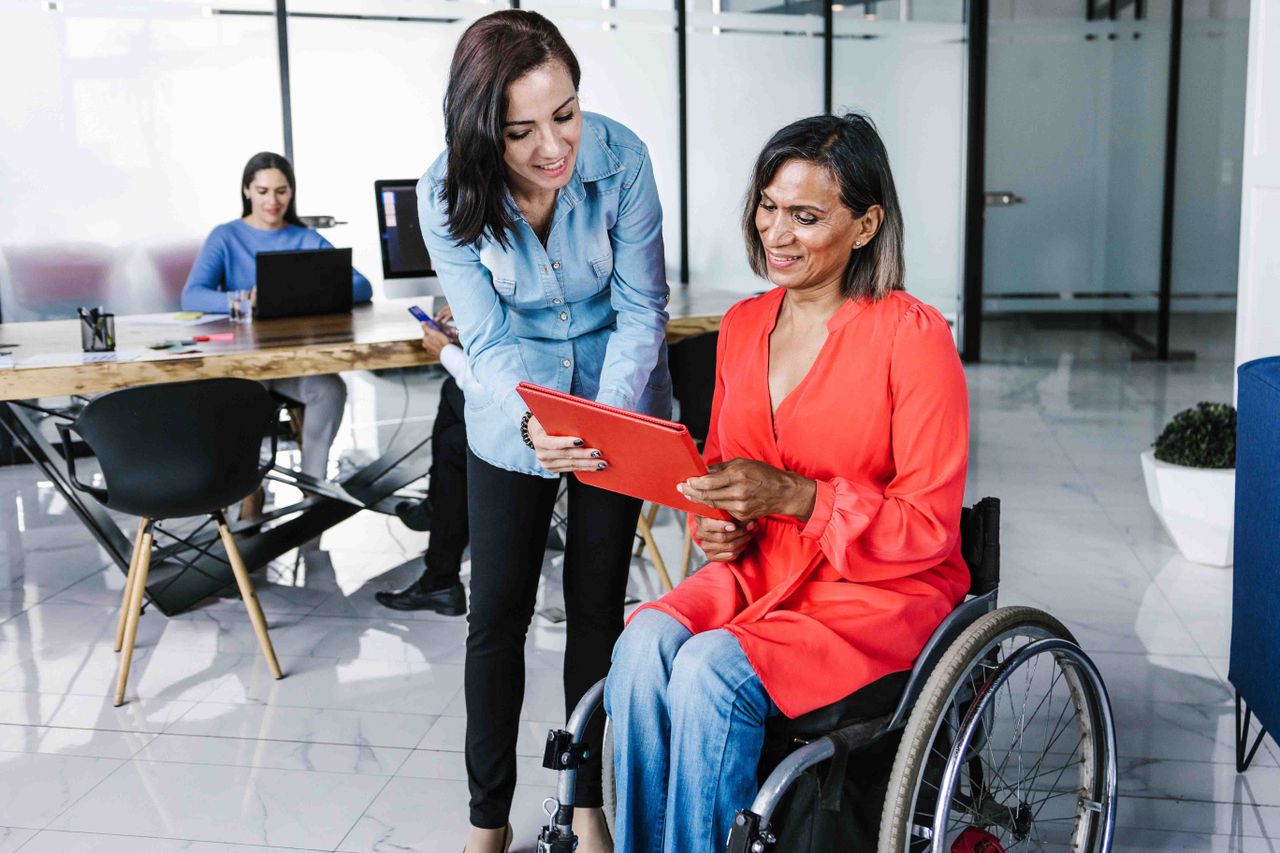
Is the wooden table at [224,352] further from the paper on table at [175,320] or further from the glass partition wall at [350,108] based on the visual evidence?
the glass partition wall at [350,108]

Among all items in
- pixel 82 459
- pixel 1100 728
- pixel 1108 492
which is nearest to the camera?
pixel 1100 728

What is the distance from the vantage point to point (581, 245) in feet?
6.65

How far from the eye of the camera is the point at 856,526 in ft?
5.56

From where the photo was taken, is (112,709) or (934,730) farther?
(112,709)

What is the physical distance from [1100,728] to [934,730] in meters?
0.50

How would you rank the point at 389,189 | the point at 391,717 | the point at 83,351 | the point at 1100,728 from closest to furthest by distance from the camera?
the point at 1100,728 → the point at 391,717 → the point at 83,351 → the point at 389,189

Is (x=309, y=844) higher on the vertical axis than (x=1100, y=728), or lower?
lower

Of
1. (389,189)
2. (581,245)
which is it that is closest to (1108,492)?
(389,189)

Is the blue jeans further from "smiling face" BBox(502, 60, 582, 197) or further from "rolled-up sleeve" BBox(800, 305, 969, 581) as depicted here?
"smiling face" BBox(502, 60, 582, 197)

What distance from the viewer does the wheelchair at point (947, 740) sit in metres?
1.57

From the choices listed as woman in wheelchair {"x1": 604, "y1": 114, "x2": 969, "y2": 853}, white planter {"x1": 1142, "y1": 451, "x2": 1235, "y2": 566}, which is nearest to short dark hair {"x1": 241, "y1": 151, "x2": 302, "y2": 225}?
A: woman in wheelchair {"x1": 604, "y1": 114, "x2": 969, "y2": 853}

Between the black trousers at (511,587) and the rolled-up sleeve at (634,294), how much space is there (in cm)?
19

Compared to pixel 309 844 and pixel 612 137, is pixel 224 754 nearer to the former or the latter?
pixel 309 844

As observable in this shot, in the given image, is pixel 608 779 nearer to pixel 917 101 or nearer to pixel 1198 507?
pixel 1198 507
